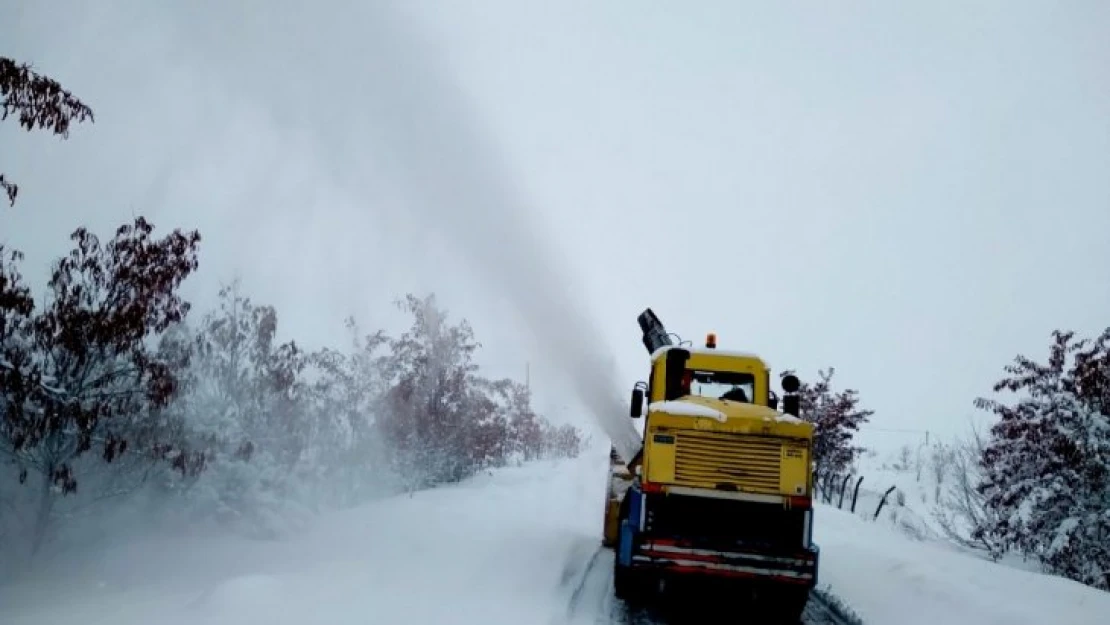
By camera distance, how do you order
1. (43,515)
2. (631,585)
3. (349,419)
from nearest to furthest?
(631,585) < (43,515) < (349,419)

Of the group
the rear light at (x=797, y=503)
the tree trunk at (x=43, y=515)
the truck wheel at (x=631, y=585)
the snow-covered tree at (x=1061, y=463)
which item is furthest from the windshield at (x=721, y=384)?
the tree trunk at (x=43, y=515)

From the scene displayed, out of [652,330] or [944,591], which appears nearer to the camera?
[944,591]

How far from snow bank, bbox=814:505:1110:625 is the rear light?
179 cm

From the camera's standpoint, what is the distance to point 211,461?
37.3 feet

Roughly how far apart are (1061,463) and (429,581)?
12.0m

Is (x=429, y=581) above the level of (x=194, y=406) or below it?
below

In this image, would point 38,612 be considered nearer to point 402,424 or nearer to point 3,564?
point 3,564

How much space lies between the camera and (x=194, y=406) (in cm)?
1244

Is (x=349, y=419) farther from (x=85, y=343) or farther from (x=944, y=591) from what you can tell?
(x=944, y=591)

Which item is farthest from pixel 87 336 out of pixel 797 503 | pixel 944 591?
pixel 944 591

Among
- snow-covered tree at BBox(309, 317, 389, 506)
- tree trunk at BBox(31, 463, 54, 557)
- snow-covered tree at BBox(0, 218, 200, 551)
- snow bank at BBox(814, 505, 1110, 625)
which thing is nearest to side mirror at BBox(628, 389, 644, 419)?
snow bank at BBox(814, 505, 1110, 625)

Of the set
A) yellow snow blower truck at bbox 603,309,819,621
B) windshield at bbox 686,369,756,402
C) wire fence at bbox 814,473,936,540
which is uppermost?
windshield at bbox 686,369,756,402

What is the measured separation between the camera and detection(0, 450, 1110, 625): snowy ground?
6938 millimetres

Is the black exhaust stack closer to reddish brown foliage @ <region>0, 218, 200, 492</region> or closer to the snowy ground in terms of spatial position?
the snowy ground
